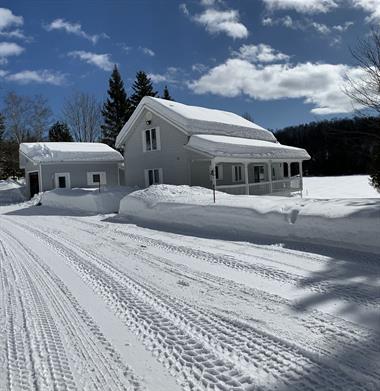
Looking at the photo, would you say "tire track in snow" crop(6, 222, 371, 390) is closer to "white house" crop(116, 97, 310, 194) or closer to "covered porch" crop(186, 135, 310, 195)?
"covered porch" crop(186, 135, 310, 195)

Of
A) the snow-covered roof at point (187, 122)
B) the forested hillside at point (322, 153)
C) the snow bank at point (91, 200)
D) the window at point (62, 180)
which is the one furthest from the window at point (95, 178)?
the forested hillside at point (322, 153)

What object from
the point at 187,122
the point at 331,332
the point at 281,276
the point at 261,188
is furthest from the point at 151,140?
the point at 331,332

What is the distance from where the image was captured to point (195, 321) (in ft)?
12.7

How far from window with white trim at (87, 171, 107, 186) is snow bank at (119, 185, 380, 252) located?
1727cm

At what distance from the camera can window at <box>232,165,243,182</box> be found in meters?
23.5

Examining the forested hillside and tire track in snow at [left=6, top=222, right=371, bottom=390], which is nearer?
tire track in snow at [left=6, top=222, right=371, bottom=390]

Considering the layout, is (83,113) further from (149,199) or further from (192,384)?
(192,384)

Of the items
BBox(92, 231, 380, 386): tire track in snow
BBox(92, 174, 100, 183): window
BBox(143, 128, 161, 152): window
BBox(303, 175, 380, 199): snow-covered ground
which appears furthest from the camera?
BBox(92, 174, 100, 183): window

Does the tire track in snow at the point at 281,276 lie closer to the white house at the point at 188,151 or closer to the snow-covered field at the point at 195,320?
the snow-covered field at the point at 195,320

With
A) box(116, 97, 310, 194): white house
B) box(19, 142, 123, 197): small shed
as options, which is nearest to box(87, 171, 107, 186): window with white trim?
box(19, 142, 123, 197): small shed

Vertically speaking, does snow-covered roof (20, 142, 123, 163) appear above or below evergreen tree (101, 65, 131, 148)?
below

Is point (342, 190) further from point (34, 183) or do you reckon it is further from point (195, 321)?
point (195, 321)

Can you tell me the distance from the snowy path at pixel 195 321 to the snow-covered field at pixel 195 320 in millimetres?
14

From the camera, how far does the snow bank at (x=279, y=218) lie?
21.6 feet
